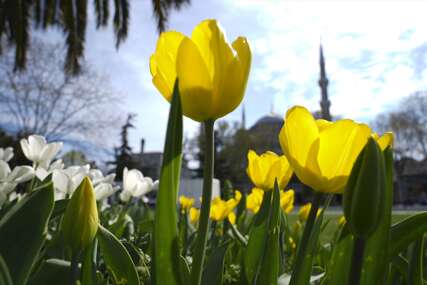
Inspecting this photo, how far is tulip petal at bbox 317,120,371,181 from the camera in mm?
506

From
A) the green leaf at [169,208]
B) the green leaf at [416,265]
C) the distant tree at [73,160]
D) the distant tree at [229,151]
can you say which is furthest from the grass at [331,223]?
the distant tree at [229,151]

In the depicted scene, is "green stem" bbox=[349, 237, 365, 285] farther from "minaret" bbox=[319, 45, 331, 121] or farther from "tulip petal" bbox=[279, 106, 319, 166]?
"minaret" bbox=[319, 45, 331, 121]

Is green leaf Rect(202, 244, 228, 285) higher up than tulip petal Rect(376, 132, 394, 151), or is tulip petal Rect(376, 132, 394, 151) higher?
tulip petal Rect(376, 132, 394, 151)

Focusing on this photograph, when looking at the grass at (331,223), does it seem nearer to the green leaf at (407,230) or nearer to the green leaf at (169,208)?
the green leaf at (407,230)

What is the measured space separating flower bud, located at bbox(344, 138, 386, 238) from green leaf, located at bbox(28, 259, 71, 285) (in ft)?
1.29

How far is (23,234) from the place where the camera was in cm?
41

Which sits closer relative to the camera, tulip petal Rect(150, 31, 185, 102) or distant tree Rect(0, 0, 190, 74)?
tulip petal Rect(150, 31, 185, 102)

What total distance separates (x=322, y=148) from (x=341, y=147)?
0.02m

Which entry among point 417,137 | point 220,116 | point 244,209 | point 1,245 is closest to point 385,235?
point 220,116

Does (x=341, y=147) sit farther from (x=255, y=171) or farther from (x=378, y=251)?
(x=255, y=171)

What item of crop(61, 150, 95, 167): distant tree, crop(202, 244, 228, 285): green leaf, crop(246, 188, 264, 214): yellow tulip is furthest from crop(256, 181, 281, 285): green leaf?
crop(61, 150, 95, 167): distant tree

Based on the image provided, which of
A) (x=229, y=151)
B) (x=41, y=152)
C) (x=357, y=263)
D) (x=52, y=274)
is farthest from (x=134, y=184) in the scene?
(x=229, y=151)

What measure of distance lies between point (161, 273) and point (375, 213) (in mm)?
249

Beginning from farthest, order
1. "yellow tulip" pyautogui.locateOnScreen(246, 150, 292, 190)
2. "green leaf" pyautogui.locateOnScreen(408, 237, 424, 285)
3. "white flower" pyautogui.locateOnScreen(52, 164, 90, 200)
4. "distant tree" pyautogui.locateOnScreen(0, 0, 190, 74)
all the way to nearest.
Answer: "distant tree" pyautogui.locateOnScreen(0, 0, 190, 74)
"white flower" pyautogui.locateOnScreen(52, 164, 90, 200)
"yellow tulip" pyautogui.locateOnScreen(246, 150, 292, 190)
"green leaf" pyautogui.locateOnScreen(408, 237, 424, 285)
